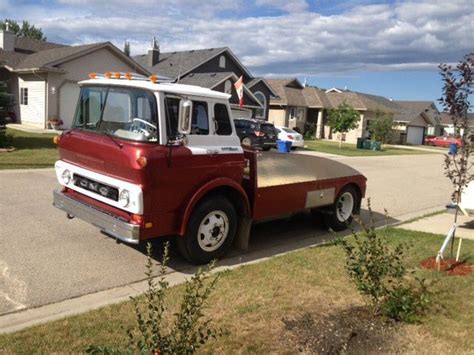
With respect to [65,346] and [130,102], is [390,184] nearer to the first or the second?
[130,102]

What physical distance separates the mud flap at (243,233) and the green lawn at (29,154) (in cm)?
822

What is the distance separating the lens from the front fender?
5.66m

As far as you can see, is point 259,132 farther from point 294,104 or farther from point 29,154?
point 294,104

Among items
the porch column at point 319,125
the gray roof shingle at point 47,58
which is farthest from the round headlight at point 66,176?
the porch column at point 319,125

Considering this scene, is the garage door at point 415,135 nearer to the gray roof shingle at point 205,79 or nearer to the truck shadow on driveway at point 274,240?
the gray roof shingle at point 205,79

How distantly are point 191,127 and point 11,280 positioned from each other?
8.56 feet

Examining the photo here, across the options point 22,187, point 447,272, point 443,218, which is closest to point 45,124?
point 22,187

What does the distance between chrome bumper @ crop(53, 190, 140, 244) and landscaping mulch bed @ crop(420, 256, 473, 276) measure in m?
3.87

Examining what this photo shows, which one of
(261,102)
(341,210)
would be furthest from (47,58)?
(341,210)

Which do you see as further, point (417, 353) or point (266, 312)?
point (266, 312)

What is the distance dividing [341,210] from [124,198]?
4.61 metres

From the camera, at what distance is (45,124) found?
2591 cm

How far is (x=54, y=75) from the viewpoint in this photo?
25.9 meters

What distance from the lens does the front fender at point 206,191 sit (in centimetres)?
566
